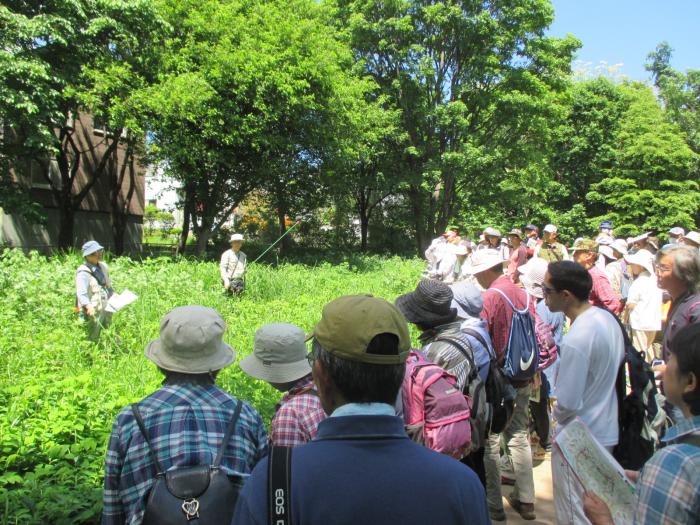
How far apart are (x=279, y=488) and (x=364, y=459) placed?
7.9 inches

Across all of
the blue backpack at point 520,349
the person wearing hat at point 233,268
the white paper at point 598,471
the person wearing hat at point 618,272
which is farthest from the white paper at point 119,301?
the person wearing hat at point 618,272

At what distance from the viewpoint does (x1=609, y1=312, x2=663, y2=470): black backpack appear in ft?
10.8

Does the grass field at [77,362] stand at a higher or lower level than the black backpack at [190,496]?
lower

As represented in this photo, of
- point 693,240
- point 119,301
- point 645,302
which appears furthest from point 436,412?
point 693,240

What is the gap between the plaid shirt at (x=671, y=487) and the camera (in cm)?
153

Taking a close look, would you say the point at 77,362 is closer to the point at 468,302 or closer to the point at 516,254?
the point at 468,302

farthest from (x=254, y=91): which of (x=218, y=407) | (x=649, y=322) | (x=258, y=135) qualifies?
(x=218, y=407)

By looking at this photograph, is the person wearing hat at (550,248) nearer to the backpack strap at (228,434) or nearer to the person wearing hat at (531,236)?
the person wearing hat at (531,236)

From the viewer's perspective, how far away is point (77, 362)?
622 cm

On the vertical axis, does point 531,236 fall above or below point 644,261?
below

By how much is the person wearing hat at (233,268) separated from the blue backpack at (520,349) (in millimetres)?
7229

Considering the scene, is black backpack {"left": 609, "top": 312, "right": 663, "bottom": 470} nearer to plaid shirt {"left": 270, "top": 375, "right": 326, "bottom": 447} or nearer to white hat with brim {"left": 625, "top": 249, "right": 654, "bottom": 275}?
plaid shirt {"left": 270, "top": 375, "right": 326, "bottom": 447}

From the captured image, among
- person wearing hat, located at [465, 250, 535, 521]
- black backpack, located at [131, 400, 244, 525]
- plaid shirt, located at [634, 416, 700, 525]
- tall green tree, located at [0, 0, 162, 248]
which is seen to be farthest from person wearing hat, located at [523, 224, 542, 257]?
black backpack, located at [131, 400, 244, 525]

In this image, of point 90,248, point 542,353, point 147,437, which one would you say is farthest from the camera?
point 90,248
